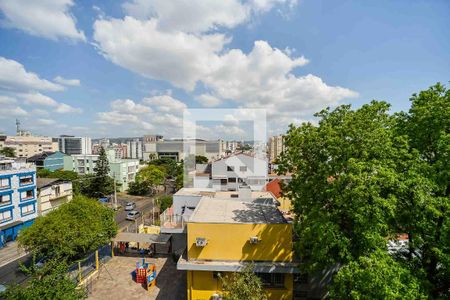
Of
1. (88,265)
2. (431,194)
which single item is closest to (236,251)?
(431,194)

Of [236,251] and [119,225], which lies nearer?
[236,251]

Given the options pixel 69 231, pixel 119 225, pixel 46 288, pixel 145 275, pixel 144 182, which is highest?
pixel 46 288

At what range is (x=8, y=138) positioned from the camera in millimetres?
88500

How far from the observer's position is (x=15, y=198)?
26172 millimetres

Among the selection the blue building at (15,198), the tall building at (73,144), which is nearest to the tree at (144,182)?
the blue building at (15,198)

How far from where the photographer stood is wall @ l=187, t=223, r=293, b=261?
12.6 m

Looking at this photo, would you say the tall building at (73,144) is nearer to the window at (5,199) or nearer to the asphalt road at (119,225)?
the asphalt road at (119,225)

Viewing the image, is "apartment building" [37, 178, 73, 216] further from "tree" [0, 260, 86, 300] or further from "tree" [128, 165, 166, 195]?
"tree" [0, 260, 86, 300]

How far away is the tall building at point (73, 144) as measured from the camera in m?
138

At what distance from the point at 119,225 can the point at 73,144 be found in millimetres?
135831

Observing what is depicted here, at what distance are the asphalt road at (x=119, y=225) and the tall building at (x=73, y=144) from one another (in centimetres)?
11532

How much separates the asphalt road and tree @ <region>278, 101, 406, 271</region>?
44.8ft

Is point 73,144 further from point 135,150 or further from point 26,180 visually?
point 26,180

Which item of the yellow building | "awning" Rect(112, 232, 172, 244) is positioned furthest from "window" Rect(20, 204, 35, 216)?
the yellow building
